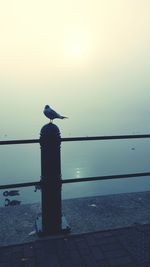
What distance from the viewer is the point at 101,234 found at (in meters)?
3.74

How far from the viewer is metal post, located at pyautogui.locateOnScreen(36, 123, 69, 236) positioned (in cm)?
374

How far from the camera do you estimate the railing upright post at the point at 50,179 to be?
374 centimetres

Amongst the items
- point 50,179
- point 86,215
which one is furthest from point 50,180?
point 86,215

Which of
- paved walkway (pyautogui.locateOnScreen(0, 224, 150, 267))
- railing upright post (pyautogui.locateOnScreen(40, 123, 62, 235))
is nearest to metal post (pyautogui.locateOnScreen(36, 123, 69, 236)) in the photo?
railing upright post (pyautogui.locateOnScreen(40, 123, 62, 235))

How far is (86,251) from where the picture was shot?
11.1 ft

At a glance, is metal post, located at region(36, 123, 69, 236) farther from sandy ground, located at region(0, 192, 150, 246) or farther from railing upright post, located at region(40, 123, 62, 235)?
sandy ground, located at region(0, 192, 150, 246)

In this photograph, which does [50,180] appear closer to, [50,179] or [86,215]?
[50,179]

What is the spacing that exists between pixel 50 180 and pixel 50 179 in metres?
0.01

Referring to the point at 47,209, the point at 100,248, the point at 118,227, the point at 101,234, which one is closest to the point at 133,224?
the point at 118,227

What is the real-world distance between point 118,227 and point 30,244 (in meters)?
1.06

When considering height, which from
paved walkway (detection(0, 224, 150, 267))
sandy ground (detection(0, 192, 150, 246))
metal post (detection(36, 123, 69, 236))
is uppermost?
metal post (detection(36, 123, 69, 236))

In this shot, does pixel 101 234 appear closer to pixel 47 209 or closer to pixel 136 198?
pixel 47 209

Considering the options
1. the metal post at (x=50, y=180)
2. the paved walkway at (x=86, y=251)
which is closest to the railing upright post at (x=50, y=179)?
the metal post at (x=50, y=180)

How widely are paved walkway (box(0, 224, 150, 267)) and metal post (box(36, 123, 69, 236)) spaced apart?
0.18 metres
